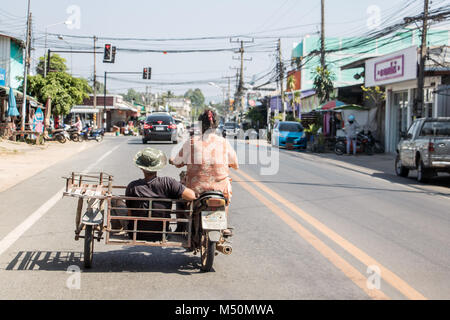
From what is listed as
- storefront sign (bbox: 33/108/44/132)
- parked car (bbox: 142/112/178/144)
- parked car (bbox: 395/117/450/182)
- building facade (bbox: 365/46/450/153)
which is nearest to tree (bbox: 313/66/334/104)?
building facade (bbox: 365/46/450/153)

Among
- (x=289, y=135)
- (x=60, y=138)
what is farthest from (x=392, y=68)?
(x=60, y=138)

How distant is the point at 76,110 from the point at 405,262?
60518 mm

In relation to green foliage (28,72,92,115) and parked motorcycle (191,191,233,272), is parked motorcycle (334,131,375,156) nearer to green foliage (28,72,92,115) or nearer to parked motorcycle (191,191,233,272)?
green foliage (28,72,92,115)

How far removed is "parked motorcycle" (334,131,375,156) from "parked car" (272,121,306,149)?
4.98 m

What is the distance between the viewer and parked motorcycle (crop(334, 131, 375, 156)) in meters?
28.3

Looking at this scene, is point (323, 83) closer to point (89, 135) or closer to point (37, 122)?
point (89, 135)

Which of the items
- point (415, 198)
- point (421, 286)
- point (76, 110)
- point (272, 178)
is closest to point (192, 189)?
point (421, 286)

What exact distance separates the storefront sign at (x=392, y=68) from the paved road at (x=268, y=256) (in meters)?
15.8

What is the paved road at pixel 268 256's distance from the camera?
5.10 meters

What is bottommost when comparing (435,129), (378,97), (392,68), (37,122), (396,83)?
(435,129)

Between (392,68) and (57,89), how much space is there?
71.2 feet

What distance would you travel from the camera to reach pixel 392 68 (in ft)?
92.8

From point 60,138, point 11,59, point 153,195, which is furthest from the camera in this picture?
point 11,59
